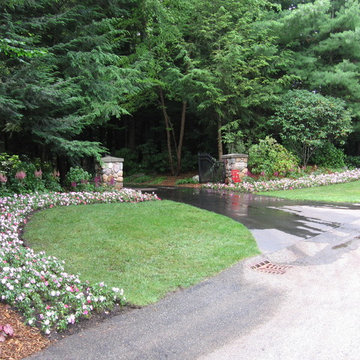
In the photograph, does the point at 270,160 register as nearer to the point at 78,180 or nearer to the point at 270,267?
the point at 78,180

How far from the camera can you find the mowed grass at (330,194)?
9100 mm

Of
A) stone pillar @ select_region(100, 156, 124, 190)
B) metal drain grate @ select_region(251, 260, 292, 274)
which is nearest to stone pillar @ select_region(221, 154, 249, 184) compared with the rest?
stone pillar @ select_region(100, 156, 124, 190)

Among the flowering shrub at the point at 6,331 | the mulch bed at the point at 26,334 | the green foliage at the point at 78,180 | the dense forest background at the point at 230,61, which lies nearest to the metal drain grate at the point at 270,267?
the mulch bed at the point at 26,334

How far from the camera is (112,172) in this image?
35.5 ft

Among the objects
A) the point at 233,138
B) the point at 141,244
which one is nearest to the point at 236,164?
the point at 233,138

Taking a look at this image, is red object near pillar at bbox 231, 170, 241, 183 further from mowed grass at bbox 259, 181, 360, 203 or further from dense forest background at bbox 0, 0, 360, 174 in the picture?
dense forest background at bbox 0, 0, 360, 174

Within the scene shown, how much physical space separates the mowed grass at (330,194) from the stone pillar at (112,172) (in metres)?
4.61

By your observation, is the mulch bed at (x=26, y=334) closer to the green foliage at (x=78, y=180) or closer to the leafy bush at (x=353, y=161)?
the green foliage at (x=78, y=180)

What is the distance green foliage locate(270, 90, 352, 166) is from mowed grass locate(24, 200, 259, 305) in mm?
9228

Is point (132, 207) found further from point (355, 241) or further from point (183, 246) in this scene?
point (355, 241)

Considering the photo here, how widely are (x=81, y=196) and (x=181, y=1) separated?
404 inches

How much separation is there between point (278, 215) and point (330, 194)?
3795 millimetres

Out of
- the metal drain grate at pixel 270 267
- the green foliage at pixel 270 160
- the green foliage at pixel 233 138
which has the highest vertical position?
the green foliage at pixel 233 138

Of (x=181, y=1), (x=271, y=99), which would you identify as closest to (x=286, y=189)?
(x=271, y=99)
